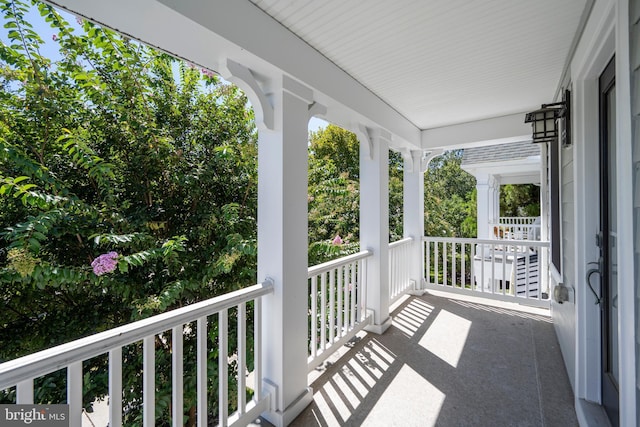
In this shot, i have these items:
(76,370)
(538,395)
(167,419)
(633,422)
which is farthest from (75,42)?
(538,395)

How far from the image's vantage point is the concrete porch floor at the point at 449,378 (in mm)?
2023

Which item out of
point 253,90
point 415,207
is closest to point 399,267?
point 415,207

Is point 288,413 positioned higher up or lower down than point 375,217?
lower down

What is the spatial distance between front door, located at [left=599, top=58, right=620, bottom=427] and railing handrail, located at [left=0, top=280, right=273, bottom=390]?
2244mm

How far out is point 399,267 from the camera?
427 centimetres

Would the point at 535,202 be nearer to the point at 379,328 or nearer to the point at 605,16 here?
the point at 379,328

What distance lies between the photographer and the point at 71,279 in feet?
6.81

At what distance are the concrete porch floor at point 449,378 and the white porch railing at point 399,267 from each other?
21.9 inches

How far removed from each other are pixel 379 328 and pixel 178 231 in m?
2.46

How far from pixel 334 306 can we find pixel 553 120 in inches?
104

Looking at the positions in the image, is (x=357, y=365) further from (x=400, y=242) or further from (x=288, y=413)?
(x=400, y=242)

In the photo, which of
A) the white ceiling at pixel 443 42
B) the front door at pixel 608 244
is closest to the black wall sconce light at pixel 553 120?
the white ceiling at pixel 443 42

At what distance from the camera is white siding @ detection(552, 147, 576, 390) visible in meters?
2.20

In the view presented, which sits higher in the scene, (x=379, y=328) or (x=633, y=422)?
(x=633, y=422)
